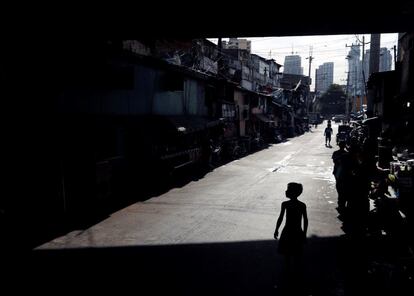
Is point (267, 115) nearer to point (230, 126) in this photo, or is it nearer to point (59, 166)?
point (230, 126)

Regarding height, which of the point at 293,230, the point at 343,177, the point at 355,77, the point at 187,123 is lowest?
the point at 293,230

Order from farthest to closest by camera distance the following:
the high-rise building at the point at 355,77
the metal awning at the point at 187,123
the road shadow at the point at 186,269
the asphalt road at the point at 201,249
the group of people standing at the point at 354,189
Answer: the high-rise building at the point at 355,77 < the metal awning at the point at 187,123 < the group of people standing at the point at 354,189 < the asphalt road at the point at 201,249 < the road shadow at the point at 186,269

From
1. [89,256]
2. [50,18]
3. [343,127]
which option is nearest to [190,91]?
[50,18]

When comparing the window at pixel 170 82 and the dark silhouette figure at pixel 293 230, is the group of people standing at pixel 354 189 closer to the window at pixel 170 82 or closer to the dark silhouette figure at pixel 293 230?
the dark silhouette figure at pixel 293 230

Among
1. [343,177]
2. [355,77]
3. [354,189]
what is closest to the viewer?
[354,189]

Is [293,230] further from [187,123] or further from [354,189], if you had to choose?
[187,123]

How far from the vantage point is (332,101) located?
130 meters

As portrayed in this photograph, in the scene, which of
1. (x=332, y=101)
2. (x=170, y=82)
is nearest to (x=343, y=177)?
(x=170, y=82)

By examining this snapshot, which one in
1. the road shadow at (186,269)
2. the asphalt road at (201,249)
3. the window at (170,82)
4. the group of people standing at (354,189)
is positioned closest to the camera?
the road shadow at (186,269)

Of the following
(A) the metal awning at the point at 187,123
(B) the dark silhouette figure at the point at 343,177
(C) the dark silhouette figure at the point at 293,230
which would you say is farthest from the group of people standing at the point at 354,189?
(A) the metal awning at the point at 187,123

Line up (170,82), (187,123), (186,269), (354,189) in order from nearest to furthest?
(186,269) → (354,189) → (170,82) → (187,123)

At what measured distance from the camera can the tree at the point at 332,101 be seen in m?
126

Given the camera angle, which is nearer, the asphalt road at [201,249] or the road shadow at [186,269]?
the road shadow at [186,269]

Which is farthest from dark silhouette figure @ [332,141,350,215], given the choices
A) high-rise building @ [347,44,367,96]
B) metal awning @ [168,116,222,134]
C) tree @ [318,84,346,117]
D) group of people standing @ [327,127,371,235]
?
tree @ [318,84,346,117]
